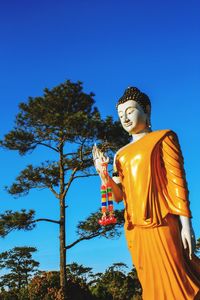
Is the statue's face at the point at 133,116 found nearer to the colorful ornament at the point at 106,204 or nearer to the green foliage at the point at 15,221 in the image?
the colorful ornament at the point at 106,204

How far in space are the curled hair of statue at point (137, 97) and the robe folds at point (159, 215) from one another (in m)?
0.41

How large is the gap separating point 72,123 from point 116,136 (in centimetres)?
193

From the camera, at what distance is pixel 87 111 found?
18.6 m

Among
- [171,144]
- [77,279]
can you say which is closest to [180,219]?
[171,144]

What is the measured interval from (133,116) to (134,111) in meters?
0.06

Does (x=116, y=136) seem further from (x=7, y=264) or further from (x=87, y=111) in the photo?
(x=7, y=264)

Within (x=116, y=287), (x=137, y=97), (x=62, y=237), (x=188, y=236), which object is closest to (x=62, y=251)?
(x=62, y=237)

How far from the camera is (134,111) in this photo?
5098mm

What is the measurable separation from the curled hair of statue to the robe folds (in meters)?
0.41

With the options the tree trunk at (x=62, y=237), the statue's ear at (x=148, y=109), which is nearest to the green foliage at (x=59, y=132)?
the tree trunk at (x=62, y=237)

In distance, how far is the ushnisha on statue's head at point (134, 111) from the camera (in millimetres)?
5090

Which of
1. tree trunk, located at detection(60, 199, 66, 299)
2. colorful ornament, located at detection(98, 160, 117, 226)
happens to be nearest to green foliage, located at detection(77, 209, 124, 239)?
tree trunk, located at detection(60, 199, 66, 299)

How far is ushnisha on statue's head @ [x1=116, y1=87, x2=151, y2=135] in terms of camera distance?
5.09 m

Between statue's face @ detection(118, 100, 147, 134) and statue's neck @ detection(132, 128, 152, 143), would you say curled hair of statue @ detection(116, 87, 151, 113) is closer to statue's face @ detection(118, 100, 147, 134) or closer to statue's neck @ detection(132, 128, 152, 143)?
statue's face @ detection(118, 100, 147, 134)
